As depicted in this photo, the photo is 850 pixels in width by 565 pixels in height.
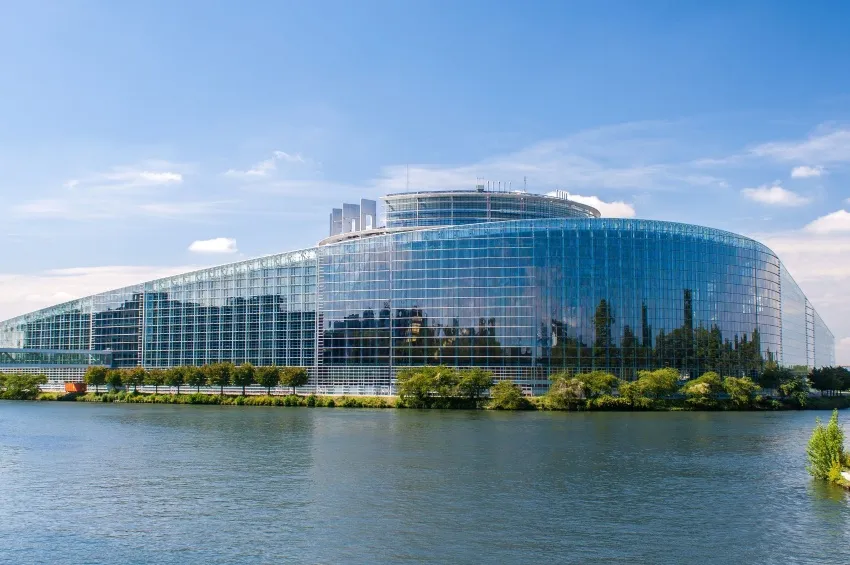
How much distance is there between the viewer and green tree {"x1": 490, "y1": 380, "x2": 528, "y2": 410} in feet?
388

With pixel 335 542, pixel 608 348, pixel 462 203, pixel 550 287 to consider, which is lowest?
pixel 335 542

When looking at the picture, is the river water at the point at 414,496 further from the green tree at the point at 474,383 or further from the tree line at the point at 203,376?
the tree line at the point at 203,376

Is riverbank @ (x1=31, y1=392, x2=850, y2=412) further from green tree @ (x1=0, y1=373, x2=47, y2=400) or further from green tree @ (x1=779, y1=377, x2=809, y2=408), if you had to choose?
green tree @ (x1=0, y1=373, x2=47, y2=400)

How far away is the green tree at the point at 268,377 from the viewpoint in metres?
136

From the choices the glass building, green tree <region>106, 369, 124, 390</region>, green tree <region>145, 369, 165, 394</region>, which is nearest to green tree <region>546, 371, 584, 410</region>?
the glass building

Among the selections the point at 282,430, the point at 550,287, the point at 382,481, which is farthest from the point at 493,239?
the point at 382,481

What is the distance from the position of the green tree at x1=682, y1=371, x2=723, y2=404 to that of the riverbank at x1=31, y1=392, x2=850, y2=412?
973 mm

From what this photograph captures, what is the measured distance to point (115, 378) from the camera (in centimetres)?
14938

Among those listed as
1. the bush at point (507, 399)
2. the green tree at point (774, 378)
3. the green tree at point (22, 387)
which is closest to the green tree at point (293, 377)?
the bush at point (507, 399)

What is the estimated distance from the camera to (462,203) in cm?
15550

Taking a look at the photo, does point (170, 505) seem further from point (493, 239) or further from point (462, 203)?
point (462, 203)

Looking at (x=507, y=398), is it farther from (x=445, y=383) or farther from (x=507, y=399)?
(x=445, y=383)

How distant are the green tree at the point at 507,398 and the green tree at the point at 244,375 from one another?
135ft

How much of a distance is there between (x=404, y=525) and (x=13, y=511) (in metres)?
22.7
